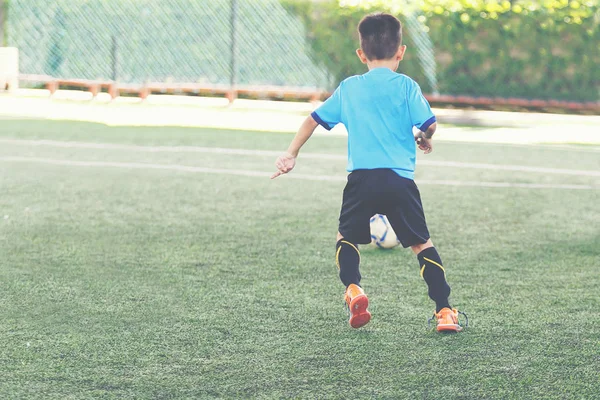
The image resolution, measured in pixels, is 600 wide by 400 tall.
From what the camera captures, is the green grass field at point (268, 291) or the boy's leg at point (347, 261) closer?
the green grass field at point (268, 291)

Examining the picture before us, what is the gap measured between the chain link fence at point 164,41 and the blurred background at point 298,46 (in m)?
0.02

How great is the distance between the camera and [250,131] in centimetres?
1336

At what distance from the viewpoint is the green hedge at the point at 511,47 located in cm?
1661

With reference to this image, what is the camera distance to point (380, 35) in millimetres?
4102

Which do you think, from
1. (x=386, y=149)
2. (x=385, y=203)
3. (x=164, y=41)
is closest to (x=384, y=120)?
(x=386, y=149)

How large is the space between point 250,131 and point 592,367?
10.1 m

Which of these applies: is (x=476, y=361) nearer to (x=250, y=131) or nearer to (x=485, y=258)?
(x=485, y=258)

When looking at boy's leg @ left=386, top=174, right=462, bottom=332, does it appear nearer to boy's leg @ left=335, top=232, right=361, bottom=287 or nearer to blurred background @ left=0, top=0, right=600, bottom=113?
boy's leg @ left=335, top=232, right=361, bottom=287

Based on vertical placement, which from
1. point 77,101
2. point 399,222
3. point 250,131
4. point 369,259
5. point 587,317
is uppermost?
point 399,222

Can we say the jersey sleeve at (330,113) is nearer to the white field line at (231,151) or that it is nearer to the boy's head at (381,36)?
the boy's head at (381,36)

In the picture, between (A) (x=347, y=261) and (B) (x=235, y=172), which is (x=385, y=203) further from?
(B) (x=235, y=172)

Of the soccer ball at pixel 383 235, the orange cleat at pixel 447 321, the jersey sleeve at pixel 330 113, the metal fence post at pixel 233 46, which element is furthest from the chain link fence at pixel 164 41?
the orange cleat at pixel 447 321

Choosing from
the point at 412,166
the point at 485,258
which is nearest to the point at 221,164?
the point at 485,258

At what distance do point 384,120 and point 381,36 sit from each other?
37cm
